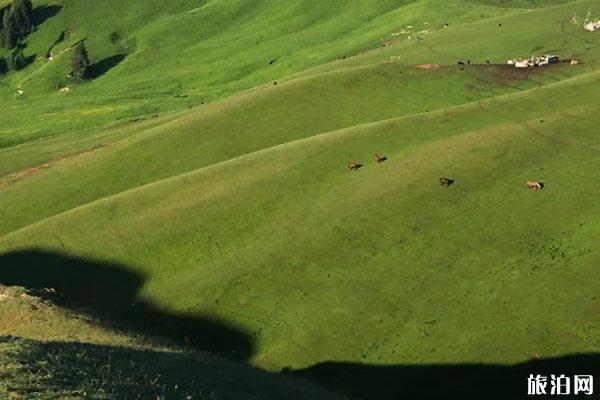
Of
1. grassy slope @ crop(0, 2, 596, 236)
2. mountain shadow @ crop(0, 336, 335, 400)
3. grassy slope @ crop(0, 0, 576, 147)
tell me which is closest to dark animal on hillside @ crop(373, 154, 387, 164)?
grassy slope @ crop(0, 2, 596, 236)

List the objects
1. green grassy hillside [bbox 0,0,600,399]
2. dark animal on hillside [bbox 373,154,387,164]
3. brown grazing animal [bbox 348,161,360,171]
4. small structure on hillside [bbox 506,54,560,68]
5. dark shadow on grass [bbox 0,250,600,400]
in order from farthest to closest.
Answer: small structure on hillside [bbox 506,54,560,68]
dark animal on hillside [bbox 373,154,387,164]
brown grazing animal [bbox 348,161,360,171]
green grassy hillside [bbox 0,0,600,399]
dark shadow on grass [bbox 0,250,600,400]

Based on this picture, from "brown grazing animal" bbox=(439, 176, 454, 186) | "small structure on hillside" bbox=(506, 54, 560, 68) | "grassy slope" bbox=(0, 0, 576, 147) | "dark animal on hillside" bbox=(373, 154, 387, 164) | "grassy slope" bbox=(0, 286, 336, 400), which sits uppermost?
"grassy slope" bbox=(0, 286, 336, 400)

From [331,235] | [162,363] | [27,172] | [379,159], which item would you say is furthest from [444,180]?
[27,172]

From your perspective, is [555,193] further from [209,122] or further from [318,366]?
[209,122]

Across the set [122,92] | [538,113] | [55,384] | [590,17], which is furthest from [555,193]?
[122,92]

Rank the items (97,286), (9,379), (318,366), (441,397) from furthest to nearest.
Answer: (97,286) → (318,366) → (441,397) → (9,379)

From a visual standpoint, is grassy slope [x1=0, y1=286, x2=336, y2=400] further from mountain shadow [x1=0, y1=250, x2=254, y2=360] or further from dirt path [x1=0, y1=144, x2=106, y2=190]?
dirt path [x1=0, y1=144, x2=106, y2=190]
